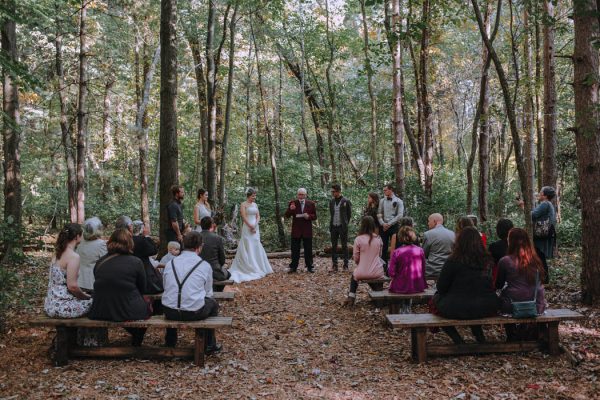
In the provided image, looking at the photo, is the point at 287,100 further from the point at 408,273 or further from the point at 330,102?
the point at 408,273

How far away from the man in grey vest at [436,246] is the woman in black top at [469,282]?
171 cm

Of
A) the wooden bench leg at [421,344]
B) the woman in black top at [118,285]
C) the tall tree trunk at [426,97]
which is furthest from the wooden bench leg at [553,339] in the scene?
the tall tree trunk at [426,97]

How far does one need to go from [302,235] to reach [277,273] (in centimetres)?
119

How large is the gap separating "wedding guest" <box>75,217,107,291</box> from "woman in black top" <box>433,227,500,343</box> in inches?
168

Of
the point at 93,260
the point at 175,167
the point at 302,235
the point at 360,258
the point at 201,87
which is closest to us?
the point at 93,260

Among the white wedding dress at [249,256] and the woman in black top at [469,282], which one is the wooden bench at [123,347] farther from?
the white wedding dress at [249,256]

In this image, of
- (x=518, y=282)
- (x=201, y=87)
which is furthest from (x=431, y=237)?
(x=201, y=87)

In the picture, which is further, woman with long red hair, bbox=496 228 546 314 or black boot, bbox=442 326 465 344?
black boot, bbox=442 326 465 344

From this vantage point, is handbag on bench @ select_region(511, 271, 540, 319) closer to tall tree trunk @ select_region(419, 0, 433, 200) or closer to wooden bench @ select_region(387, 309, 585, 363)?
wooden bench @ select_region(387, 309, 585, 363)

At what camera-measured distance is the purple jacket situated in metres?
6.69

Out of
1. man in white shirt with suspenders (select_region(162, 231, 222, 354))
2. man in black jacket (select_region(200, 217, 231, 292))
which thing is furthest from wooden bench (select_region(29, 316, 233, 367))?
man in black jacket (select_region(200, 217, 231, 292))

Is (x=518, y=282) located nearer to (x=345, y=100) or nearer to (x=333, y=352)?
(x=333, y=352)

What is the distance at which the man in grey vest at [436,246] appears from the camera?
712 centimetres

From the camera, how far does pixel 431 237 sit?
718 cm
